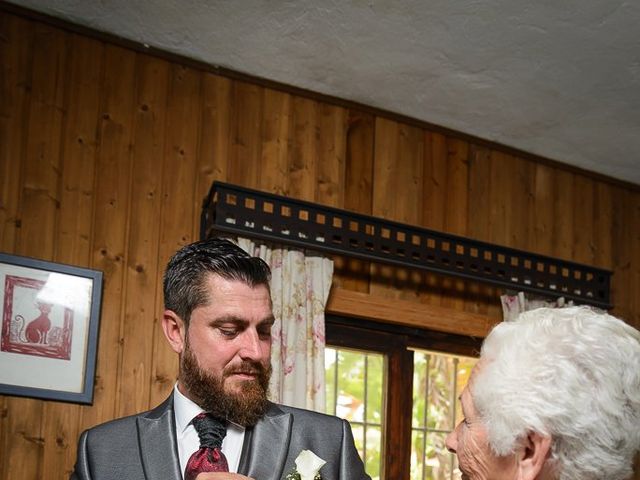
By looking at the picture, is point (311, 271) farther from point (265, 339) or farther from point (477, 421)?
point (477, 421)

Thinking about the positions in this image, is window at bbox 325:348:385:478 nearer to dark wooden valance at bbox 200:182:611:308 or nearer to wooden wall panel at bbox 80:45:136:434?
dark wooden valance at bbox 200:182:611:308

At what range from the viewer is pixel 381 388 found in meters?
4.87

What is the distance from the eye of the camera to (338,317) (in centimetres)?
470

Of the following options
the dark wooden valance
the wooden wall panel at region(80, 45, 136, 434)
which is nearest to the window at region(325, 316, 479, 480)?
the dark wooden valance

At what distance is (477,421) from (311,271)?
105 inches

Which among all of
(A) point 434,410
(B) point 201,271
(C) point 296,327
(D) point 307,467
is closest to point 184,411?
(B) point 201,271

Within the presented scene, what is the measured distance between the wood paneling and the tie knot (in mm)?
1458

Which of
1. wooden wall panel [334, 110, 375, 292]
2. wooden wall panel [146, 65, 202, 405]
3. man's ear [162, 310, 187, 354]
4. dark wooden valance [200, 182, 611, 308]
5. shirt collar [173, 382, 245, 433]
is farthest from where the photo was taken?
wooden wall panel [334, 110, 375, 292]

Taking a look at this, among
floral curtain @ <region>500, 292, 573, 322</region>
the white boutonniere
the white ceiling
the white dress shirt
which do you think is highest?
the white ceiling

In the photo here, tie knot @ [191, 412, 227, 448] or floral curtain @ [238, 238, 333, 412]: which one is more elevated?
floral curtain @ [238, 238, 333, 412]

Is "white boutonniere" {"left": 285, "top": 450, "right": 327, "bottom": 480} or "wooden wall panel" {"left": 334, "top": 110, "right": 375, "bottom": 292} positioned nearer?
"white boutonniere" {"left": 285, "top": 450, "right": 327, "bottom": 480}

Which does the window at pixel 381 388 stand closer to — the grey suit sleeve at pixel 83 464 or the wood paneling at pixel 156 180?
the wood paneling at pixel 156 180

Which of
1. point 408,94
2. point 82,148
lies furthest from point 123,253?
point 408,94

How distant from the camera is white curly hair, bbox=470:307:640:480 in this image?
1737 millimetres
